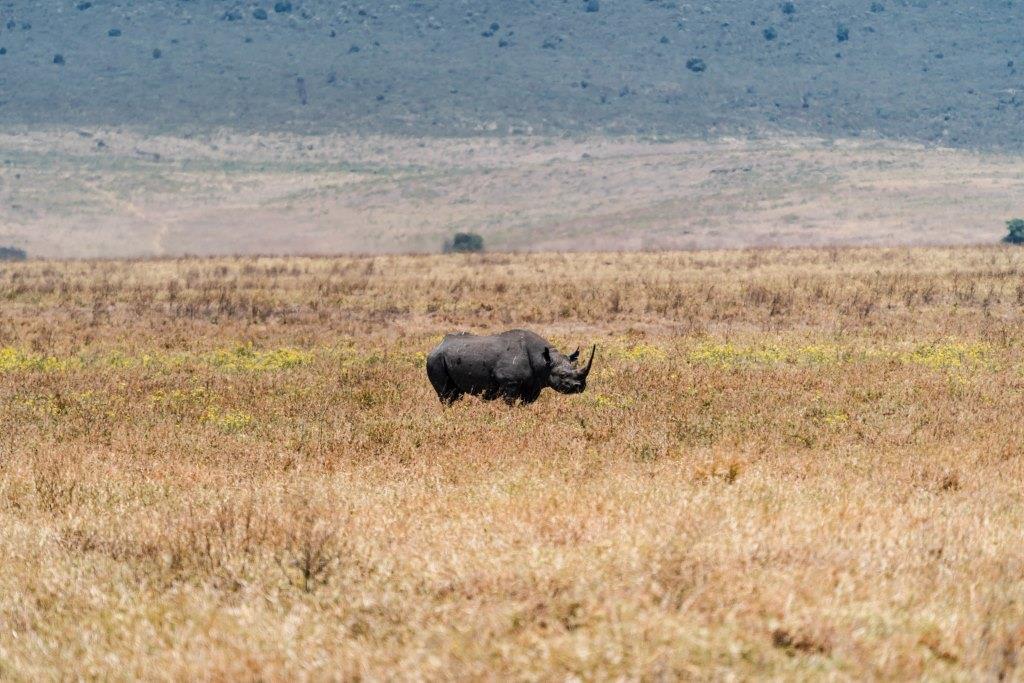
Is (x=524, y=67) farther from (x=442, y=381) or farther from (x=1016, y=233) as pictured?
(x=442, y=381)

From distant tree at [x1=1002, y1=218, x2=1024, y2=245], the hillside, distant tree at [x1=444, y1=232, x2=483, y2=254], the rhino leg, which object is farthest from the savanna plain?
the hillside

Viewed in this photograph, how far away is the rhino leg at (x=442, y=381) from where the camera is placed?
1466 cm

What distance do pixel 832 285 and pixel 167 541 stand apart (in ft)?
87.7

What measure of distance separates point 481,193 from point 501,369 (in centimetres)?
8927

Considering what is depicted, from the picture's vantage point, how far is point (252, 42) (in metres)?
151

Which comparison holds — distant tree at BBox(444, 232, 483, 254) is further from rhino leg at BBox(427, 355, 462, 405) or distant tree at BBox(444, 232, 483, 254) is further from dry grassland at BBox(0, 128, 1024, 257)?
rhino leg at BBox(427, 355, 462, 405)

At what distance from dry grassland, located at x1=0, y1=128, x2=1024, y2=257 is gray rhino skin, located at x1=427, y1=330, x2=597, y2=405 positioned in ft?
187

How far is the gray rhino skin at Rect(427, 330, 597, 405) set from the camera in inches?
565

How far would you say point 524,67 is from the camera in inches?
5546

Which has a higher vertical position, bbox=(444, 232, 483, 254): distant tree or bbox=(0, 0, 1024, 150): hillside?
bbox=(0, 0, 1024, 150): hillside

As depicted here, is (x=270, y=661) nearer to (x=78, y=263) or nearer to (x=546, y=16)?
(x=78, y=263)

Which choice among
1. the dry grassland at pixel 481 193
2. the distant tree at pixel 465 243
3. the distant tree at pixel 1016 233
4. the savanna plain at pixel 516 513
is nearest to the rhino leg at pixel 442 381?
the savanna plain at pixel 516 513

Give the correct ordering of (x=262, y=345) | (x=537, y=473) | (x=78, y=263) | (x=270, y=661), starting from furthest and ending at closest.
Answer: (x=78, y=263) → (x=262, y=345) → (x=537, y=473) → (x=270, y=661)

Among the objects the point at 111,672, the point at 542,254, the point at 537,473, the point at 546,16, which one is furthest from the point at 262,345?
the point at 546,16
